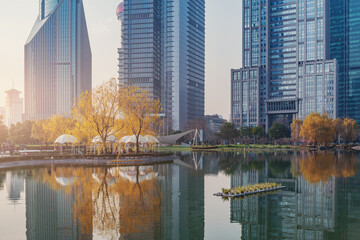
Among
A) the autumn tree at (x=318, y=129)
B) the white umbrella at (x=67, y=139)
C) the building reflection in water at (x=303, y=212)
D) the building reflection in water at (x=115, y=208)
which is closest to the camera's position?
the building reflection in water at (x=115, y=208)

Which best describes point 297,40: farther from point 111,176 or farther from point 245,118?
point 111,176

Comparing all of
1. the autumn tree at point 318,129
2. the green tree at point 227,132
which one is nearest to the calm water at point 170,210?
the autumn tree at point 318,129

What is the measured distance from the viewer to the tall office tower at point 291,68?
577ft

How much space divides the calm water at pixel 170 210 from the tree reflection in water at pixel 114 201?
52mm

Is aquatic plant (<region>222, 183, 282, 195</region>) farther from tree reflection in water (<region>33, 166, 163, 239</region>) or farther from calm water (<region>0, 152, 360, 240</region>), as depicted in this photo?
tree reflection in water (<region>33, 166, 163, 239</region>)

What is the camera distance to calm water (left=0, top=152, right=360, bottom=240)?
18.0 m

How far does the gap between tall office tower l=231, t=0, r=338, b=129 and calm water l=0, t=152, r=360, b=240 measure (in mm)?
152035

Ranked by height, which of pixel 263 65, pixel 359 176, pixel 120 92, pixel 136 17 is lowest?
pixel 359 176

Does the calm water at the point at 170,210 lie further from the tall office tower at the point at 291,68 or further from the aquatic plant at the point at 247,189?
the tall office tower at the point at 291,68

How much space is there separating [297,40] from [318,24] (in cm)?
1287

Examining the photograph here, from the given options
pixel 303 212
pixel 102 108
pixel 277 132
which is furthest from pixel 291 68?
pixel 303 212

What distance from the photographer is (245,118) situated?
199625mm

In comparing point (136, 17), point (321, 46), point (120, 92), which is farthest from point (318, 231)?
point (136, 17)

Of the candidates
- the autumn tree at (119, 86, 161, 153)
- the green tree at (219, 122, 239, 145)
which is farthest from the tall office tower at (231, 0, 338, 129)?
the autumn tree at (119, 86, 161, 153)
